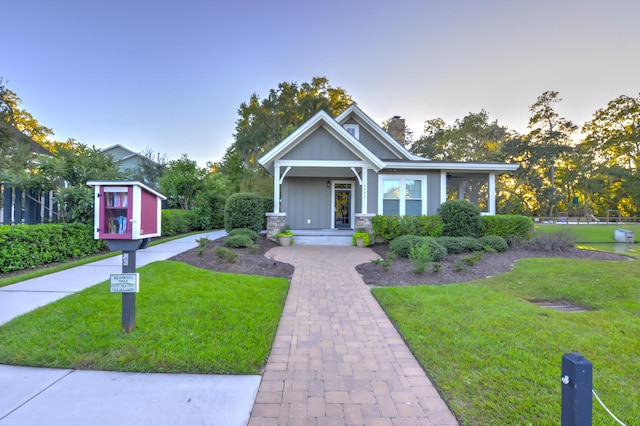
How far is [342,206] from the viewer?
14.6 metres

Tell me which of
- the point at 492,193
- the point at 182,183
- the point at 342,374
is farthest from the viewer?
the point at 182,183

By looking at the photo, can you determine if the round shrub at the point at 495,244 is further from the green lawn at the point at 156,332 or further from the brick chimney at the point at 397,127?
the brick chimney at the point at 397,127

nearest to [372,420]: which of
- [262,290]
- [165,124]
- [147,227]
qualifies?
[147,227]

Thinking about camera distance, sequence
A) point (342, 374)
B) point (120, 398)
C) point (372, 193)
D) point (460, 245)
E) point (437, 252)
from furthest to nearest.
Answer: point (372, 193)
point (460, 245)
point (437, 252)
point (342, 374)
point (120, 398)

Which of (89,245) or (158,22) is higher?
(158,22)

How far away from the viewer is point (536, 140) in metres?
34.2

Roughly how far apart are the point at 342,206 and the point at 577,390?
13335 mm

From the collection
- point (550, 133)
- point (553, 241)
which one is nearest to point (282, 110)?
point (553, 241)

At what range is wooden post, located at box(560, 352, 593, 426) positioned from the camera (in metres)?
1.30

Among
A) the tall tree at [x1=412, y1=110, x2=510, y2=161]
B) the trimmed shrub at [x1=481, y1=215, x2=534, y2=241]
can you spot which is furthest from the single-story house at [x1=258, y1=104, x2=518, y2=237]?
the tall tree at [x1=412, y1=110, x2=510, y2=161]

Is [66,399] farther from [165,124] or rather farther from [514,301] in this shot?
[165,124]

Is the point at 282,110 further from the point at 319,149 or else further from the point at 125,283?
the point at 125,283

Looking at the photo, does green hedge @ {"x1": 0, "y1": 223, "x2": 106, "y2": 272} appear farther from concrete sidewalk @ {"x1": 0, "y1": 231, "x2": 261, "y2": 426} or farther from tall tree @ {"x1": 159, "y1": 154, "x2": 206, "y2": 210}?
tall tree @ {"x1": 159, "y1": 154, "x2": 206, "y2": 210}

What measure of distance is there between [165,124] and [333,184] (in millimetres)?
11580
